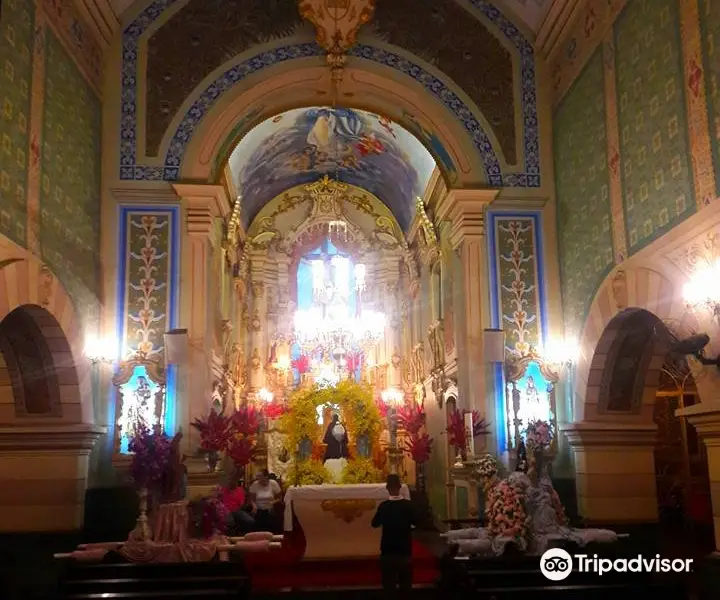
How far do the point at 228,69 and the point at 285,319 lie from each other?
26.9 feet

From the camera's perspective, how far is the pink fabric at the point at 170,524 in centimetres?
840

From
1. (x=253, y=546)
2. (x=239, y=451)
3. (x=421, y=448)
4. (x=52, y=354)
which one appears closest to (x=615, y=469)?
(x=421, y=448)

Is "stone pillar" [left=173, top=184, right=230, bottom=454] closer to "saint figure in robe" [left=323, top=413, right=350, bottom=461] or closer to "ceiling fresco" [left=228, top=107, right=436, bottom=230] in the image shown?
"ceiling fresco" [left=228, top=107, right=436, bottom=230]

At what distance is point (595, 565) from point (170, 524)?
424 centimetres

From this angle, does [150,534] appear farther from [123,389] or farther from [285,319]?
[285,319]

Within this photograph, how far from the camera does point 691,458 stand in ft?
47.3

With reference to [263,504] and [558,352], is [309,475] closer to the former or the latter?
[263,504]

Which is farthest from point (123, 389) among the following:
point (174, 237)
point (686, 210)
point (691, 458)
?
point (691, 458)

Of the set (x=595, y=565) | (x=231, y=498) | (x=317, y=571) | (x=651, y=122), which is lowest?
(x=317, y=571)

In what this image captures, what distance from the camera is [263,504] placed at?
1164 centimetres

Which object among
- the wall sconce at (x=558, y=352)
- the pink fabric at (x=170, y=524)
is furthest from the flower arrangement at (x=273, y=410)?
the pink fabric at (x=170, y=524)

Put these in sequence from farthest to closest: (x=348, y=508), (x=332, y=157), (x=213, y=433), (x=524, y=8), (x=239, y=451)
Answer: (x=332, y=157) < (x=524, y=8) < (x=239, y=451) < (x=348, y=508) < (x=213, y=433)

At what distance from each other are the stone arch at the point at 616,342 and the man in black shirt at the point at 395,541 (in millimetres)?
3332

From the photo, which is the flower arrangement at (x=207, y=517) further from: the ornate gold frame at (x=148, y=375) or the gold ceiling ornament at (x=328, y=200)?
the gold ceiling ornament at (x=328, y=200)
